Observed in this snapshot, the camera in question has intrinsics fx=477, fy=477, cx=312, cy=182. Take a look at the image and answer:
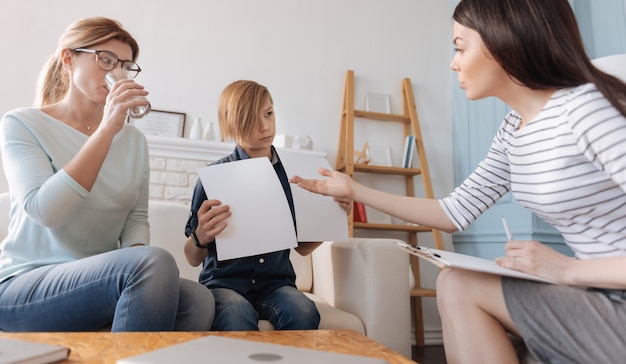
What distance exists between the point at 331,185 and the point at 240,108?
0.50m

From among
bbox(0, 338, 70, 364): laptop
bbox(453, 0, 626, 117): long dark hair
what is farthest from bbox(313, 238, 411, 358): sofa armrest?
bbox(0, 338, 70, 364): laptop

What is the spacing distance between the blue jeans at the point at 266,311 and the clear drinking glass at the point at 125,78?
0.58 meters

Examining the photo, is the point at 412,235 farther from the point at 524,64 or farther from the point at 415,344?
A: the point at 524,64

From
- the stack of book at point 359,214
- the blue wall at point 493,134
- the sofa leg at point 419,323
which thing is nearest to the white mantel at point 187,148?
the stack of book at point 359,214

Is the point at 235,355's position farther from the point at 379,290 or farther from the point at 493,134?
the point at 493,134

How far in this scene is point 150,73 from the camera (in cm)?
281

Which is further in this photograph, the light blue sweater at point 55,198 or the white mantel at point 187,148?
the white mantel at point 187,148

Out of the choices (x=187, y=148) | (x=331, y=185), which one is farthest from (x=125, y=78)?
(x=187, y=148)

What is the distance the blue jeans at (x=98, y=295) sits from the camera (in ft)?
3.50

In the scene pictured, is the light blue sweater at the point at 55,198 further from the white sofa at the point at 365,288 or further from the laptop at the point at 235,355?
the laptop at the point at 235,355

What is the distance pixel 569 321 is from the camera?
0.87 meters

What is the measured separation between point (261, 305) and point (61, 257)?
0.60 meters

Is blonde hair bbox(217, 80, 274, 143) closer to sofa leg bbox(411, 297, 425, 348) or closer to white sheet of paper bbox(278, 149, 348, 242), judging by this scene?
white sheet of paper bbox(278, 149, 348, 242)

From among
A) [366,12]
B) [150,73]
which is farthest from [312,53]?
[150,73]
